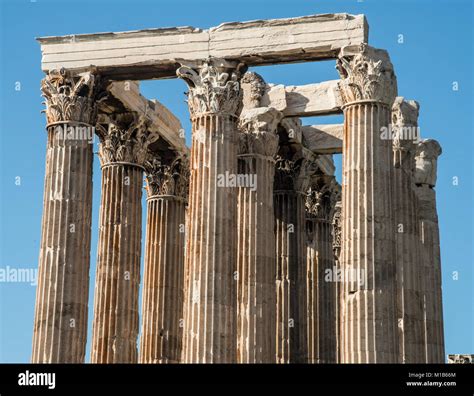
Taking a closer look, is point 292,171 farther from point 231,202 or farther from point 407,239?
point 231,202

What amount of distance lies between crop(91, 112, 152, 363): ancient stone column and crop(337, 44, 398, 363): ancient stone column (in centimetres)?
1157

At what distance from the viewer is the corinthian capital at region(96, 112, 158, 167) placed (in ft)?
184

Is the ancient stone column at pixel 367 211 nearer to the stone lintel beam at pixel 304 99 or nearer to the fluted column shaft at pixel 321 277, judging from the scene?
the stone lintel beam at pixel 304 99

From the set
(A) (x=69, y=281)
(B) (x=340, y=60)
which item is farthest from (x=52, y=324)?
(B) (x=340, y=60)

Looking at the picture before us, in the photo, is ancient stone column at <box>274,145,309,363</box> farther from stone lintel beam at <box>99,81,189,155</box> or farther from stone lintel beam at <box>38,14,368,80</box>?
stone lintel beam at <box>38,14,368,80</box>

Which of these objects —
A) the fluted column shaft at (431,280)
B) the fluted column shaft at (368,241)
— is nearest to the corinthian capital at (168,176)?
the fluted column shaft at (431,280)

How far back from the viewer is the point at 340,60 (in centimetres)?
4831

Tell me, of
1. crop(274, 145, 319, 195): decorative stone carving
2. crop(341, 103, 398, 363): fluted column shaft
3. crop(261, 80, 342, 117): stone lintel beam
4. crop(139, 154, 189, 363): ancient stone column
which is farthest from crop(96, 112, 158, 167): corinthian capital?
crop(341, 103, 398, 363): fluted column shaft

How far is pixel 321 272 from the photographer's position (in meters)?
63.7

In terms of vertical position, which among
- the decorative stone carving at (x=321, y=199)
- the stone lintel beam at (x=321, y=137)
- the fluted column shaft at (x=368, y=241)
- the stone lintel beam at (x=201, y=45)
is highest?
the stone lintel beam at (x=201, y=45)

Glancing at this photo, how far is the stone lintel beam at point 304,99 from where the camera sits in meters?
55.0

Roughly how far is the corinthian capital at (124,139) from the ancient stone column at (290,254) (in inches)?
282

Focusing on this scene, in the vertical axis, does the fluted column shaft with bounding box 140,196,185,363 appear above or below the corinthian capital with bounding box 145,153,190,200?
below
